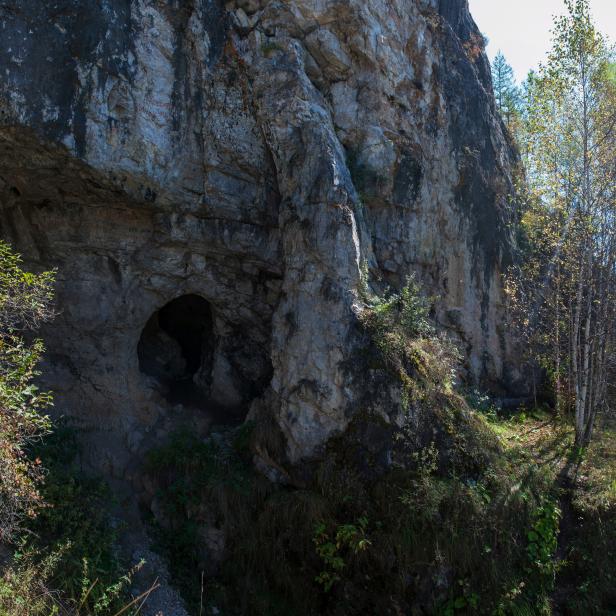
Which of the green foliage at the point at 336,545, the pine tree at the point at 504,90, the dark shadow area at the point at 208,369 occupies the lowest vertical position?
the green foliage at the point at 336,545

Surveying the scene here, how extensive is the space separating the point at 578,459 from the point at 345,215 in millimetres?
5482

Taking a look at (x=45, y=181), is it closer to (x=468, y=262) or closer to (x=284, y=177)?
(x=284, y=177)

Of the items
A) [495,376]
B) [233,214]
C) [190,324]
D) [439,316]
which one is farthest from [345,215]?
[495,376]

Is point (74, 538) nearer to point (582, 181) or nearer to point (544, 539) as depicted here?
point (544, 539)

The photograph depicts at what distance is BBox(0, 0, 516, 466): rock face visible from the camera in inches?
299

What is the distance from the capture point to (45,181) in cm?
810

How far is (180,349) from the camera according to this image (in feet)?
37.5

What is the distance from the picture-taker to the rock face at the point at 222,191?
24.9 ft

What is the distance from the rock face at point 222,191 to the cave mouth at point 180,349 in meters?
0.04

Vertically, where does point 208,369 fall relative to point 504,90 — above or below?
below

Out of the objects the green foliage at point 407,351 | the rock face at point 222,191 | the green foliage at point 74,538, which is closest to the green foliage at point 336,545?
the rock face at point 222,191

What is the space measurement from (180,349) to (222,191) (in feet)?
12.7

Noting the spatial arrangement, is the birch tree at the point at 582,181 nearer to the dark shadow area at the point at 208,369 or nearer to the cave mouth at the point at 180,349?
the dark shadow area at the point at 208,369

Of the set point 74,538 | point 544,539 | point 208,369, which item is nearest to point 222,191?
point 208,369
